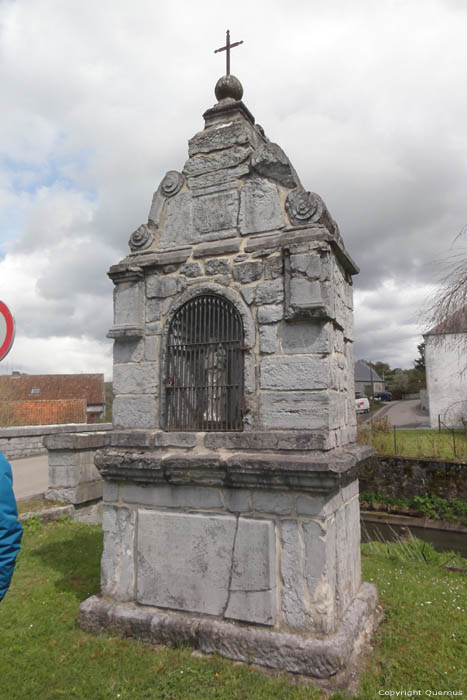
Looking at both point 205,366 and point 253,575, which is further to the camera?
point 205,366

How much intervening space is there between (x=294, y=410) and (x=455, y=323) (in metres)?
7.17

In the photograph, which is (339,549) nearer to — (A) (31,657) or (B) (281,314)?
(B) (281,314)

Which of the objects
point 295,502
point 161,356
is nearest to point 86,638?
point 295,502

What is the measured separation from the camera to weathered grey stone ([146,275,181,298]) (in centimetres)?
414

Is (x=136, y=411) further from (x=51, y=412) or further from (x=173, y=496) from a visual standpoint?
(x=51, y=412)

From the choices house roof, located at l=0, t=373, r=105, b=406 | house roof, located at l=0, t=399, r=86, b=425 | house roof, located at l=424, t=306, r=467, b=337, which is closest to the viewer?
A: house roof, located at l=424, t=306, r=467, b=337

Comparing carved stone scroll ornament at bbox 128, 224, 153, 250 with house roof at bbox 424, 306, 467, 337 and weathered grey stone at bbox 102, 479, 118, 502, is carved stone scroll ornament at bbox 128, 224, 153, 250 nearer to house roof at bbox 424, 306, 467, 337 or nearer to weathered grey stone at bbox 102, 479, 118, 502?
weathered grey stone at bbox 102, 479, 118, 502

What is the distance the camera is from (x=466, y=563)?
6.51 m

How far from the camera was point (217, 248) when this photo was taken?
4027 mm

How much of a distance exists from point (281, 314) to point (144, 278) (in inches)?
54.0

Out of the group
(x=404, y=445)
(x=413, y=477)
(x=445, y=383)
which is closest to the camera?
(x=413, y=477)

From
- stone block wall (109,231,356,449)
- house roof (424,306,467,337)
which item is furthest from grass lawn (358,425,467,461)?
stone block wall (109,231,356,449)

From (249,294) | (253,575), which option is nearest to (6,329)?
(249,294)

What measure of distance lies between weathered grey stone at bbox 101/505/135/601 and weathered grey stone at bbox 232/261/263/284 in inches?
85.3
